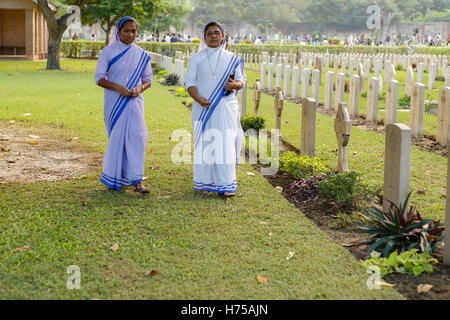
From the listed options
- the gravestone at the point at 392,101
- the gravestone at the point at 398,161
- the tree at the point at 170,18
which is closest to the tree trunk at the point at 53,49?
the gravestone at the point at 392,101

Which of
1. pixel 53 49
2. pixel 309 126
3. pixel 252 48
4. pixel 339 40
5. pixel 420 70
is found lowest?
pixel 309 126

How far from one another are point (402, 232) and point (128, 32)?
325 cm

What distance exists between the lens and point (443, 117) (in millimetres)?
8703

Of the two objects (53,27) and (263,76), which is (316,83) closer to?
(263,76)

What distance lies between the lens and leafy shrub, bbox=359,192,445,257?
13.7ft

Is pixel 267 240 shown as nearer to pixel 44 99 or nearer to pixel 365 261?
pixel 365 261

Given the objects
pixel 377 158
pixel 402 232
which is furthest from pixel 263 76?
pixel 402 232

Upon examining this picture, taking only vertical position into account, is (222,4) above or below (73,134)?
above

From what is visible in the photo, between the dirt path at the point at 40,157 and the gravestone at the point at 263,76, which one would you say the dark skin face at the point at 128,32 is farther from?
the gravestone at the point at 263,76

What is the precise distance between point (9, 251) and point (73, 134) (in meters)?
5.58

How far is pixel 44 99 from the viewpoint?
14.6 m

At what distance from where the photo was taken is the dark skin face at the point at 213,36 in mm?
5637

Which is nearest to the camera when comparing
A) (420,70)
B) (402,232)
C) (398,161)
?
(402,232)
